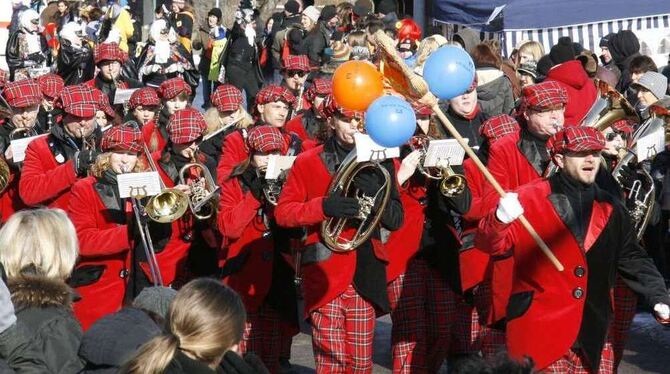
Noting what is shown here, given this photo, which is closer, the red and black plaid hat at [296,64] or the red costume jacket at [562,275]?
the red costume jacket at [562,275]

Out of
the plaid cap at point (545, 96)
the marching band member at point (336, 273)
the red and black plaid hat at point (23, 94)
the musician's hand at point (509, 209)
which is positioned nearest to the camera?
the musician's hand at point (509, 209)

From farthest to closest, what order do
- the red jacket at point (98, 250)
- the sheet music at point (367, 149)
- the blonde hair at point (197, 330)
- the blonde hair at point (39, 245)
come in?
the red jacket at point (98, 250), the sheet music at point (367, 149), the blonde hair at point (39, 245), the blonde hair at point (197, 330)

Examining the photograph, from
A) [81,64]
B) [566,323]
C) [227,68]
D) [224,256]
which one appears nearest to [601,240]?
[566,323]

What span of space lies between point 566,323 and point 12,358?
8.69 ft

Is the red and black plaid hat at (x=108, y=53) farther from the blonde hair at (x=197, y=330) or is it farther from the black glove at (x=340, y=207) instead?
the blonde hair at (x=197, y=330)

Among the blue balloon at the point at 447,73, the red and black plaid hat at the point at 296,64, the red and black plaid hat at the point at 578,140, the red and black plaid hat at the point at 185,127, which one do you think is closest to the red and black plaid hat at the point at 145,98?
the red and black plaid hat at the point at 296,64

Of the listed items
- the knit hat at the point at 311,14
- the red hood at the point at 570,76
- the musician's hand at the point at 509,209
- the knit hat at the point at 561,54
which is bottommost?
the knit hat at the point at 311,14

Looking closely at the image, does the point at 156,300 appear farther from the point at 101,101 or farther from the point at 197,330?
the point at 101,101

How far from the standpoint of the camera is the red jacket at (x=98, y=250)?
8305 mm

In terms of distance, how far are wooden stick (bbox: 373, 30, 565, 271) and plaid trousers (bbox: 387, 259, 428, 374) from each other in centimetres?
191

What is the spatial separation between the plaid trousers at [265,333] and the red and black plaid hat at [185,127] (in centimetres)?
110

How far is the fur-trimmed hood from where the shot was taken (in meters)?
5.90

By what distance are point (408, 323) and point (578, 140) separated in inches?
91.6

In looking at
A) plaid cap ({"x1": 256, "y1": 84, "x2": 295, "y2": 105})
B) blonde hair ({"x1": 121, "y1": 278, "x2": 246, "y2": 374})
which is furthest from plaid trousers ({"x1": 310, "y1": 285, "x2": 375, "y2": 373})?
blonde hair ({"x1": 121, "y1": 278, "x2": 246, "y2": 374})
